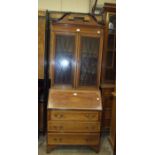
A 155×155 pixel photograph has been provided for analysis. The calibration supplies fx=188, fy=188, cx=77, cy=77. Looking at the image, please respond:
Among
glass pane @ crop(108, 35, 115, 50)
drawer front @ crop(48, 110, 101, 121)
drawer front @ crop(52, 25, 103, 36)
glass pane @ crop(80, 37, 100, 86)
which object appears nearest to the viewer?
drawer front @ crop(48, 110, 101, 121)

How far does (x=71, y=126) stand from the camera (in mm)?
2615

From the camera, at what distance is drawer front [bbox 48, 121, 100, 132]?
260 centimetres

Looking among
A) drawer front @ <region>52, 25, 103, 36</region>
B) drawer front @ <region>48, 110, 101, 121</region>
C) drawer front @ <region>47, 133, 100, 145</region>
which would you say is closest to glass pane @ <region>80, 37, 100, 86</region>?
drawer front @ <region>52, 25, 103, 36</region>

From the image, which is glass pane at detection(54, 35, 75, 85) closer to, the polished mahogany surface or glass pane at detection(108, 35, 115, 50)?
the polished mahogany surface

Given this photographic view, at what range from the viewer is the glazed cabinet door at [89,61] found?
2.86m

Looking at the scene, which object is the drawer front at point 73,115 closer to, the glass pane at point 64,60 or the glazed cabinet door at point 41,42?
the glass pane at point 64,60

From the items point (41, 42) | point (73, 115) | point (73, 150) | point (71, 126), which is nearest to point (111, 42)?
point (41, 42)

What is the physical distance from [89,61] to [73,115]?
874mm

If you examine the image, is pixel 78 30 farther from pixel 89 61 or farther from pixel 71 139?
pixel 71 139
